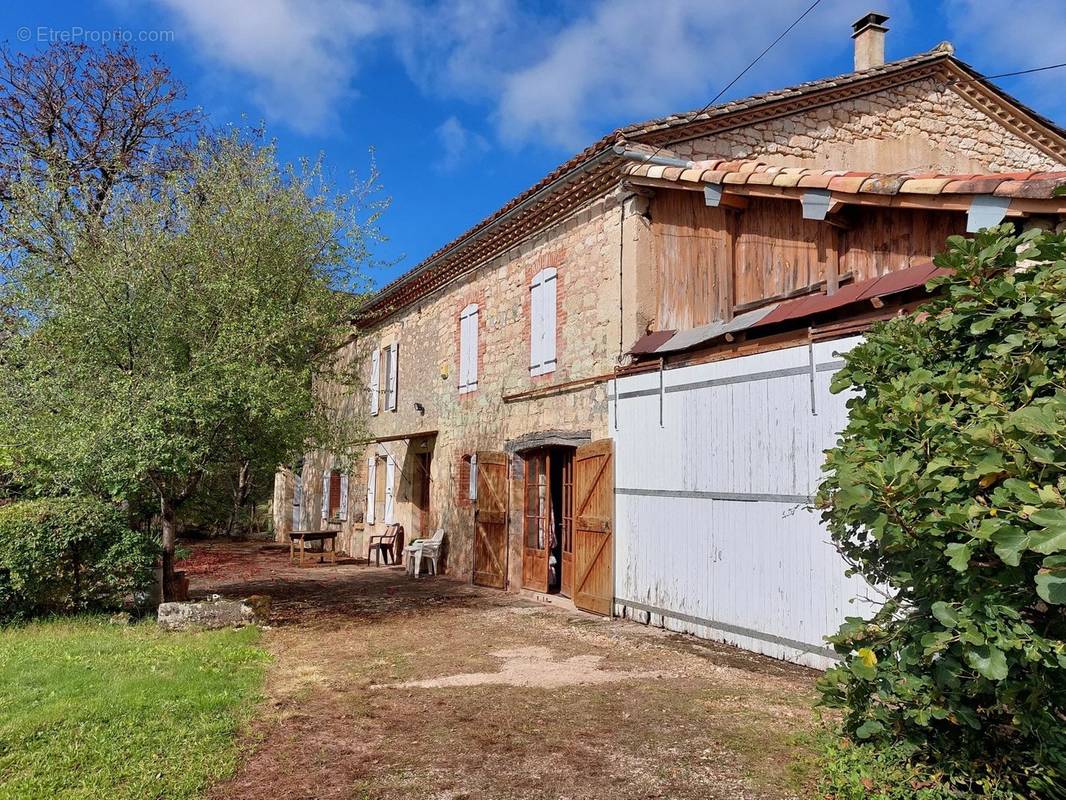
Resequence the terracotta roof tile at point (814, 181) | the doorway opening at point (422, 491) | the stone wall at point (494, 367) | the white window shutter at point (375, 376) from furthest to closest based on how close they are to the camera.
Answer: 1. the white window shutter at point (375, 376)
2. the doorway opening at point (422, 491)
3. the stone wall at point (494, 367)
4. the terracotta roof tile at point (814, 181)

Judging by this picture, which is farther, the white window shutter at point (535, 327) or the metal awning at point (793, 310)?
the white window shutter at point (535, 327)

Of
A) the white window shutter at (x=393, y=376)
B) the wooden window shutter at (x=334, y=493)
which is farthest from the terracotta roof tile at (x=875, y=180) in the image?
the wooden window shutter at (x=334, y=493)

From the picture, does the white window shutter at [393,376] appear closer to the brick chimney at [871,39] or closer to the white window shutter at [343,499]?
the white window shutter at [343,499]

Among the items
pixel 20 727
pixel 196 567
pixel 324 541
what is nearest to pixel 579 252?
pixel 20 727

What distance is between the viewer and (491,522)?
36.4 ft

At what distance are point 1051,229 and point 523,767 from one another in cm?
477

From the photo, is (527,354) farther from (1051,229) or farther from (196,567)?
(196,567)

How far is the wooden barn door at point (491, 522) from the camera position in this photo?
10.8m

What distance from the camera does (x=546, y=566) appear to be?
10156 mm

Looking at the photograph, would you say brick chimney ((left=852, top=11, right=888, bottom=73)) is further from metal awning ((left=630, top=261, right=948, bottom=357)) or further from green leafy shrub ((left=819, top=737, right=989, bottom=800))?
green leafy shrub ((left=819, top=737, right=989, bottom=800))

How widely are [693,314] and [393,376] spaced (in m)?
8.75

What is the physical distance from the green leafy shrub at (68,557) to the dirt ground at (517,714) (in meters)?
1.65

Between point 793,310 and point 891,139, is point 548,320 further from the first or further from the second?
point 891,139

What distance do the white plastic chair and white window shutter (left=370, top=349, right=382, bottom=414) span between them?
471 centimetres
